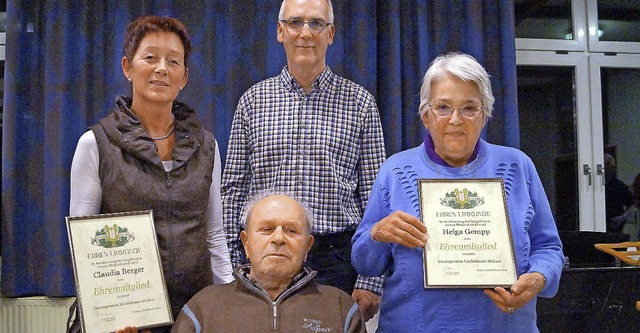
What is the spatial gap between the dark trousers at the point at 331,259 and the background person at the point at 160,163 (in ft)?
1.65

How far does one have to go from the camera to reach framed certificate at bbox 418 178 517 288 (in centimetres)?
164

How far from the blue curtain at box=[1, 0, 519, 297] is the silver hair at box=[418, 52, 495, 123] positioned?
163cm

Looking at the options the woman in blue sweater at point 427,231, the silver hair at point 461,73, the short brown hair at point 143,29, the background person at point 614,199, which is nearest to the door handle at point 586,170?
the background person at point 614,199

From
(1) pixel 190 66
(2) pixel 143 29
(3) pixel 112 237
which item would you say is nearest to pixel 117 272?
(3) pixel 112 237

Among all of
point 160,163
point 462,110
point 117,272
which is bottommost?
point 117,272

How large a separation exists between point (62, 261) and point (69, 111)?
0.81 metres

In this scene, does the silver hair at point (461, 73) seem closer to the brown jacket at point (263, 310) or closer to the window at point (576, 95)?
the brown jacket at point (263, 310)

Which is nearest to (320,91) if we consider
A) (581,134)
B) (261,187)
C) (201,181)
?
(261,187)

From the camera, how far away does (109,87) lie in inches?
131

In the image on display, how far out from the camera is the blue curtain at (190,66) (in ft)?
10.6

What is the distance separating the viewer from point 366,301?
222 centimetres

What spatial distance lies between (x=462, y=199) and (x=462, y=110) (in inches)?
10.5

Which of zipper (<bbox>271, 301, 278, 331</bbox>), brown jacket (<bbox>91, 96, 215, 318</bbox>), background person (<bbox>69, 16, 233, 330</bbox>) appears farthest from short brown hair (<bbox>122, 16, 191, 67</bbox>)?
zipper (<bbox>271, 301, 278, 331</bbox>)

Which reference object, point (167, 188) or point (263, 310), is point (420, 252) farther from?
point (167, 188)
